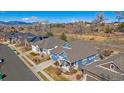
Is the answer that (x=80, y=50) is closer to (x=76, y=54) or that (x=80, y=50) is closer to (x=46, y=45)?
(x=76, y=54)

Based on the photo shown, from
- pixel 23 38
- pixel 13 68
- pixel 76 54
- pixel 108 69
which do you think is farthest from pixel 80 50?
pixel 13 68

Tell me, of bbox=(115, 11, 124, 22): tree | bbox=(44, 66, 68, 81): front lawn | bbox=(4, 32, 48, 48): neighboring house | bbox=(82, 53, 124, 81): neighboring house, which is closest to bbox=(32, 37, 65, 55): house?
bbox=(4, 32, 48, 48): neighboring house

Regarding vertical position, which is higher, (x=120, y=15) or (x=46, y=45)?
(x=120, y=15)

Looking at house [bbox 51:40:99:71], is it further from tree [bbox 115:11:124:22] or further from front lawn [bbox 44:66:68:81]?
tree [bbox 115:11:124:22]

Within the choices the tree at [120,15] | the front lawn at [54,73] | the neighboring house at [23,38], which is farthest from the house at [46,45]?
the tree at [120,15]
